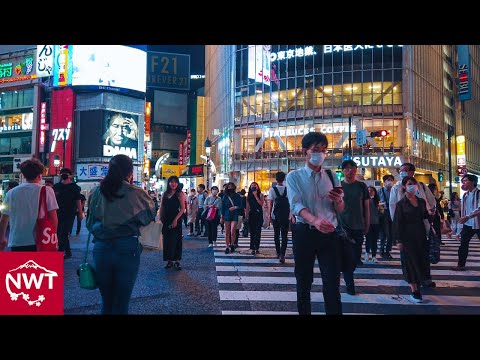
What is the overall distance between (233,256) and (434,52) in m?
47.9

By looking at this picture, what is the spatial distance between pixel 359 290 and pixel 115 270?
4.27m

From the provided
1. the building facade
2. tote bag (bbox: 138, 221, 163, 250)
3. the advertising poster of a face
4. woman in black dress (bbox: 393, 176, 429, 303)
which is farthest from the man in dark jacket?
the advertising poster of a face

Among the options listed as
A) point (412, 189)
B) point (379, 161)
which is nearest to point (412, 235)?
point (412, 189)

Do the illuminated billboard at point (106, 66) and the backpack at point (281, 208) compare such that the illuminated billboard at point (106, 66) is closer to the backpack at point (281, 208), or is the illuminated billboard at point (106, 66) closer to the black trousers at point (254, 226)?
the black trousers at point (254, 226)

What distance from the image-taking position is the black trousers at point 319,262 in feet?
13.0

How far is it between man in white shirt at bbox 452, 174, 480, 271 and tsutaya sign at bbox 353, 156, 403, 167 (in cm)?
3314

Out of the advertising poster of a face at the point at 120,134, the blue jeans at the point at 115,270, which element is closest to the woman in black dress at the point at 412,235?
the blue jeans at the point at 115,270

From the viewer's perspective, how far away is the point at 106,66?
4819cm

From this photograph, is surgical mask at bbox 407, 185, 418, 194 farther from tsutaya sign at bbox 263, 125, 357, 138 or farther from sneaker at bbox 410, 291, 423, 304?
tsutaya sign at bbox 263, 125, 357, 138

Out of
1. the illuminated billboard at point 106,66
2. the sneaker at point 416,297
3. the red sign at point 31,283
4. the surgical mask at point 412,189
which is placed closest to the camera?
the red sign at point 31,283

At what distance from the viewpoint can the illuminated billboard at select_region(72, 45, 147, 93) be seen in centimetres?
4722

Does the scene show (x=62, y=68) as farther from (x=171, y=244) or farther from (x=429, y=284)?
(x=429, y=284)

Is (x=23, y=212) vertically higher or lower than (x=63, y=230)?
higher

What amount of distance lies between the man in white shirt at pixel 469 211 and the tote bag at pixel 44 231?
7.20m
